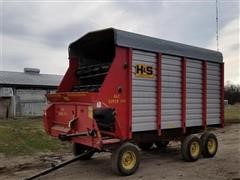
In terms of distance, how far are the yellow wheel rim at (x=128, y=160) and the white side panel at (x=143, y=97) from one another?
1.95 feet

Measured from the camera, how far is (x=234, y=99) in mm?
57625

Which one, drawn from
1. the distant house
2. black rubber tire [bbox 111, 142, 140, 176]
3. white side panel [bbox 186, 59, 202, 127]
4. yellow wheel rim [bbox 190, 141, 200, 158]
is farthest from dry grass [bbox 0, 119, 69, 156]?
the distant house

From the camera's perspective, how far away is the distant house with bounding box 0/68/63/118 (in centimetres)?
2923

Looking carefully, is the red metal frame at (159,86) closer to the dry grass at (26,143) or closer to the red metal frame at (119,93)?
the red metal frame at (119,93)

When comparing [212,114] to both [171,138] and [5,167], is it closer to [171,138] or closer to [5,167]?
[171,138]

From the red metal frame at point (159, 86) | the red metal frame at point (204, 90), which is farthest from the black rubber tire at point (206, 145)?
the red metal frame at point (159, 86)

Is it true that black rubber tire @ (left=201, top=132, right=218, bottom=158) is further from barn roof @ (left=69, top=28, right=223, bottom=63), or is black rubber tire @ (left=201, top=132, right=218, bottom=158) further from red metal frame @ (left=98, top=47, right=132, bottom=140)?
red metal frame @ (left=98, top=47, right=132, bottom=140)

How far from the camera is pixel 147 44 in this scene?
9.73m

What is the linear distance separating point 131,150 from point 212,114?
151 inches

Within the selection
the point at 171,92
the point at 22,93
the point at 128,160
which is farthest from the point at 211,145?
the point at 22,93

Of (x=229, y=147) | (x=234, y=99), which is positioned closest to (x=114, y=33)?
(x=229, y=147)

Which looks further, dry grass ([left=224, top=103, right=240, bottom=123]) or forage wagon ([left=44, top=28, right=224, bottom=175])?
dry grass ([left=224, top=103, right=240, bottom=123])

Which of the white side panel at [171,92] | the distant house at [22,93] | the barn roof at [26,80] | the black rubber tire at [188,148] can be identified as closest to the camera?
the white side panel at [171,92]

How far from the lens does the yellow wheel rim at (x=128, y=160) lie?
908 cm
